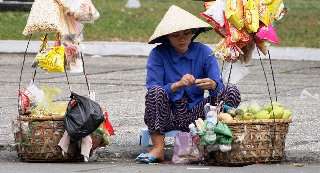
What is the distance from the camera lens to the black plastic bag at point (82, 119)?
703 centimetres

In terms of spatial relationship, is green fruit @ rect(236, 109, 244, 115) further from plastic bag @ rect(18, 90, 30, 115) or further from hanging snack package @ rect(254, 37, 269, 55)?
plastic bag @ rect(18, 90, 30, 115)

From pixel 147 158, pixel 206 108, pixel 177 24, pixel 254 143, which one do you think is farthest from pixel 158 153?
pixel 177 24

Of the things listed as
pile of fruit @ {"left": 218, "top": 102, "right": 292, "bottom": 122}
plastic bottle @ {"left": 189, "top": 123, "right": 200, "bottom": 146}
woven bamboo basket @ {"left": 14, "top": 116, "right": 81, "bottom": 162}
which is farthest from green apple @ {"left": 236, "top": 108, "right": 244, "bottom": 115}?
woven bamboo basket @ {"left": 14, "top": 116, "right": 81, "bottom": 162}

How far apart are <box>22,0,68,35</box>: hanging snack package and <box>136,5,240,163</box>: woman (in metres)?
0.75

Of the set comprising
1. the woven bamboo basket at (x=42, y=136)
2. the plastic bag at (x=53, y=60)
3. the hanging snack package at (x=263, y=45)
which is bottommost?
the woven bamboo basket at (x=42, y=136)

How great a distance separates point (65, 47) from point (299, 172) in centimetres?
186

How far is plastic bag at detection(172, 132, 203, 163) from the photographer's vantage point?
734 cm

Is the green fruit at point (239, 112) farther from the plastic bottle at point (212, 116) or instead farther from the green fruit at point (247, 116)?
the plastic bottle at point (212, 116)

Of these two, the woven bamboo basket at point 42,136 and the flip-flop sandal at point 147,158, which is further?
Result: the flip-flop sandal at point 147,158

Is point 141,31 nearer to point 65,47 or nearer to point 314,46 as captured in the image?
point 314,46

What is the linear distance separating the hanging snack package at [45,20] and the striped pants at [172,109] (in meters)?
0.79

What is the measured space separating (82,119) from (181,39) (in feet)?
3.34

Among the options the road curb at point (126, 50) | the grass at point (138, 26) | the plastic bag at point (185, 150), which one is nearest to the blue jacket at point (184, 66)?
the plastic bag at point (185, 150)

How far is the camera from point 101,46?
700 inches
